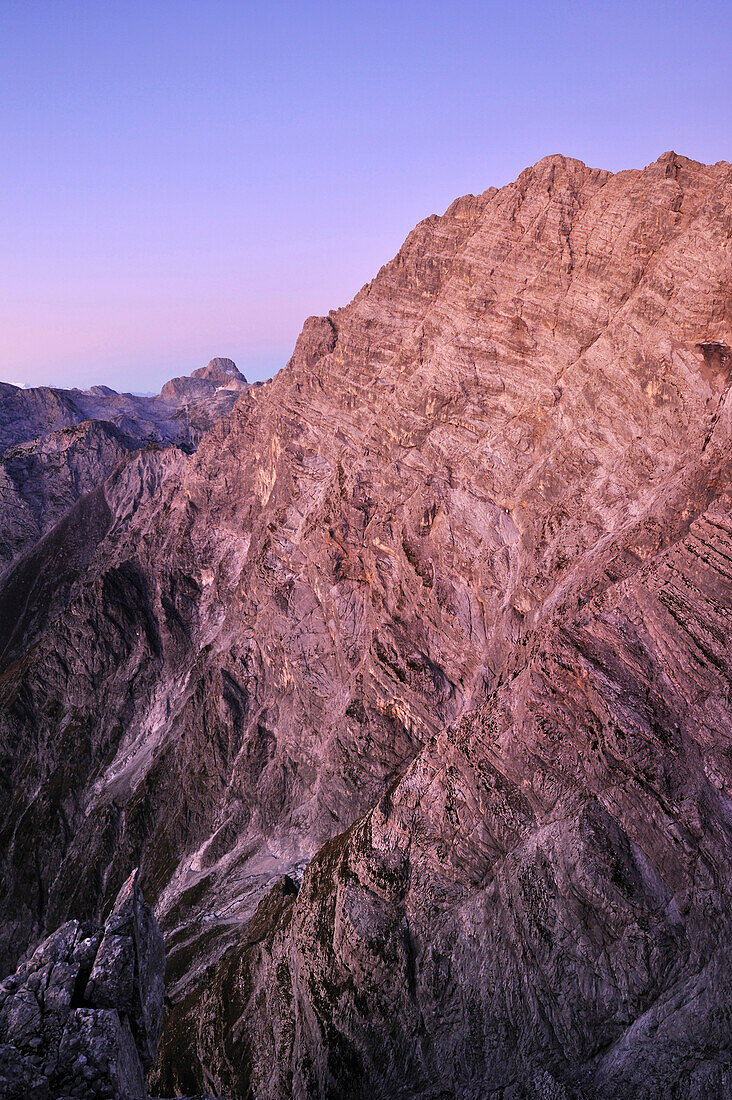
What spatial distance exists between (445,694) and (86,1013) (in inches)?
2426

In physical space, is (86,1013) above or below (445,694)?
below

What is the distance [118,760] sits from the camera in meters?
123

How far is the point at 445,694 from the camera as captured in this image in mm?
83938

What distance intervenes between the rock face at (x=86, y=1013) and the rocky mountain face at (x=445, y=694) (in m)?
23.1

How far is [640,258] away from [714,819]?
6347 centimetres

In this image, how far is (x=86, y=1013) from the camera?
27062 mm

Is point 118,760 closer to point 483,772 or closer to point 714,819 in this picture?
point 483,772

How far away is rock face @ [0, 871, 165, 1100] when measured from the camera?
24219 millimetres

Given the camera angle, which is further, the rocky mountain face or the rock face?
the rocky mountain face

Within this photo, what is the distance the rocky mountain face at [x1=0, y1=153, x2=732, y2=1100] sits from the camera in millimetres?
39750

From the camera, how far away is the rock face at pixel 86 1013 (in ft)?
79.5

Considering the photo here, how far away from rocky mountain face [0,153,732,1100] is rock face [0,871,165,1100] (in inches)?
909

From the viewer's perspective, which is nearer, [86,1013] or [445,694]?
[86,1013]

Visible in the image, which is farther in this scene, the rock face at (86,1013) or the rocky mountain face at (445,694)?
the rocky mountain face at (445,694)
